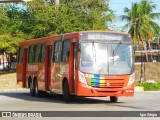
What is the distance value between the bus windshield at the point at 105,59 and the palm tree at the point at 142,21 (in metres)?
61.2

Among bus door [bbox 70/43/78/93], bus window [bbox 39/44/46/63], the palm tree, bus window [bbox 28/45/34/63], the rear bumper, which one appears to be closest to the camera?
the rear bumper

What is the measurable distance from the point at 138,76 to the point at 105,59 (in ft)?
129

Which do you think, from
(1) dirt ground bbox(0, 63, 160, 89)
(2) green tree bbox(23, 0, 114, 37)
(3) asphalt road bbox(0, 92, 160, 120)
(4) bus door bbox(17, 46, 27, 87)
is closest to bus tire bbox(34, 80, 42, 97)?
(4) bus door bbox(17, 46, 27, 87)

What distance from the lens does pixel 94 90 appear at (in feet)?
69.3

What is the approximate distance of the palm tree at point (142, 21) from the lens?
82.6 metres

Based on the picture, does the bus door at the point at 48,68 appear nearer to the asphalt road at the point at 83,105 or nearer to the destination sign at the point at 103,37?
the asphalt road at the point at 83,105

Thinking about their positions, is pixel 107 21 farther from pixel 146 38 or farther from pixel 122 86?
pixel 122 86

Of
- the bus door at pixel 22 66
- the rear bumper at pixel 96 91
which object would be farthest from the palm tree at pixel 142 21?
the rear bumper at pixel 96 91

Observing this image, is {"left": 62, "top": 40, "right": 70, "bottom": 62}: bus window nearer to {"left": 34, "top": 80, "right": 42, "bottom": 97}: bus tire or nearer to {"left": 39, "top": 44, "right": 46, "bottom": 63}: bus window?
{"left": 39, "top": 44, "right": 46, "bottom": 63}: bus window

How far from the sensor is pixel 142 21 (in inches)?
3263

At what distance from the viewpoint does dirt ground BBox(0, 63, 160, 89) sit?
1753 inches

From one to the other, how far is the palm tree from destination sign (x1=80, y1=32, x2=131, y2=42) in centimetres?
6082

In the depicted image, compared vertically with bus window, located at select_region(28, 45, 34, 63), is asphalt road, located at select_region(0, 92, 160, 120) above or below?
below

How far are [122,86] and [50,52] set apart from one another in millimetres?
5101
